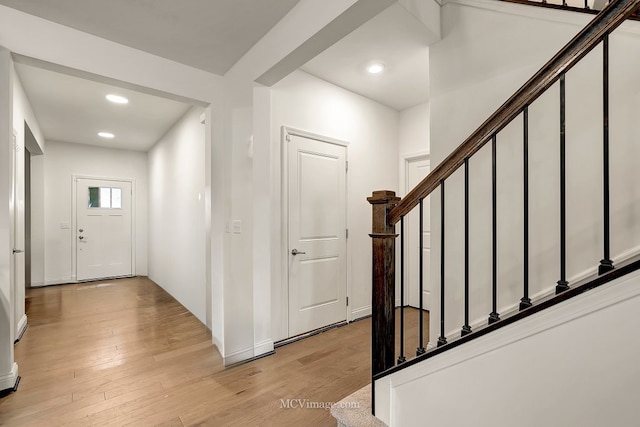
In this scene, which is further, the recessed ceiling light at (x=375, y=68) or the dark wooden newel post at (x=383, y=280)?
the recessed ceiling light at (x=375, y=68)

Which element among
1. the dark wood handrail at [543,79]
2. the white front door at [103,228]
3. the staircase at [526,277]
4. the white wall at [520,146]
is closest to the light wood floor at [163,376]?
the staircase at [526,277]

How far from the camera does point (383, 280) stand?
153 centimetres

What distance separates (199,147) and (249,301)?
2022 millimetres

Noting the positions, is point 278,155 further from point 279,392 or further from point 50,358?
point 50,358

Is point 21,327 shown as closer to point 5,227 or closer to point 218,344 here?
point 5,227

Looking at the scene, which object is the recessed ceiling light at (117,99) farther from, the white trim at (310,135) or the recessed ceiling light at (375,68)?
the recessed ceiling light at (375,68)

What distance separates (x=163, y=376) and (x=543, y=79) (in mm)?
2887

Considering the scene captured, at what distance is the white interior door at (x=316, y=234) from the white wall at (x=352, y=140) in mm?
115

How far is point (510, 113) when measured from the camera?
1.15 metres

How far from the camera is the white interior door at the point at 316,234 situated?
3041 mm

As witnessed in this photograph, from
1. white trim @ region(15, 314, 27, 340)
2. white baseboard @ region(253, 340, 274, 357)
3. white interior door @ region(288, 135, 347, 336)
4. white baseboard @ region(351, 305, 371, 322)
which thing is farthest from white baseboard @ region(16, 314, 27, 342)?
white baseboard @ region(351, 305, 371, 322)

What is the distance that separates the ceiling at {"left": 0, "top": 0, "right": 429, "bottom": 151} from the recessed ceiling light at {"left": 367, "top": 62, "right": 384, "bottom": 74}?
56mm

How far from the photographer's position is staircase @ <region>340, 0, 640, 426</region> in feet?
3.07

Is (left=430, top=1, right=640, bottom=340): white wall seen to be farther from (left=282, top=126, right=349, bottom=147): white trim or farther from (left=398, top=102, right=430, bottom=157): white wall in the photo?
(left=398, top=102, right=430, bottom=157): white wall
